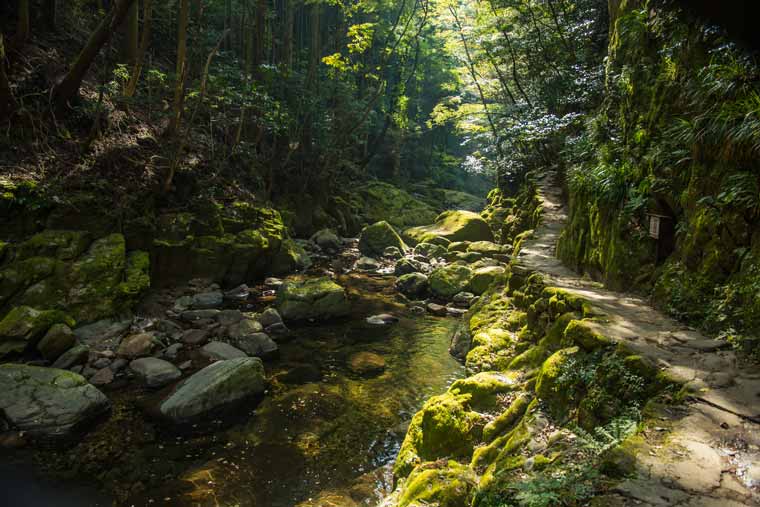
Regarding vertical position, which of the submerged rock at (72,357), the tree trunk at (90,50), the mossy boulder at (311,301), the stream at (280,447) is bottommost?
the stream at (280,447)

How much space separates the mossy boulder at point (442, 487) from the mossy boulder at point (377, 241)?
12.9 meters

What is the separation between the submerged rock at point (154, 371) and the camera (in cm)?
651

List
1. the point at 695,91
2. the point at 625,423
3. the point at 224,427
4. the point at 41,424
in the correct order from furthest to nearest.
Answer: the point at 224,427 → the point at 41,424 → the point at 695,91 → the point at 625,423

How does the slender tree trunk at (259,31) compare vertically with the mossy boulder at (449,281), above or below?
above

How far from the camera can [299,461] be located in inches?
203

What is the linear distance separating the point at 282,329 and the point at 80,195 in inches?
187

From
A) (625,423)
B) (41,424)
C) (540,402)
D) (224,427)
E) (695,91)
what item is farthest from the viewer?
(224,427)

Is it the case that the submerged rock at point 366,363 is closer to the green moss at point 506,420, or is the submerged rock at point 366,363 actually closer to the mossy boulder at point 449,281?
the green moss at point 506,420

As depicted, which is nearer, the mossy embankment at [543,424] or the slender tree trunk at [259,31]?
the mossy embankment at [543,424]

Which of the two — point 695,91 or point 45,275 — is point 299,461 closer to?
point 45,275

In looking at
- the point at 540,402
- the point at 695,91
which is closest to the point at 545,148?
the point at 695,91

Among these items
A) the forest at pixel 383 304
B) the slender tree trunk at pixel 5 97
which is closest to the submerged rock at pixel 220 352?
the forest at pixel 383 304

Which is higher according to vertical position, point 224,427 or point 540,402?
point 540,402

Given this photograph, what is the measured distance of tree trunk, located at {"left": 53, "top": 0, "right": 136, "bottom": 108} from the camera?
8.70m
